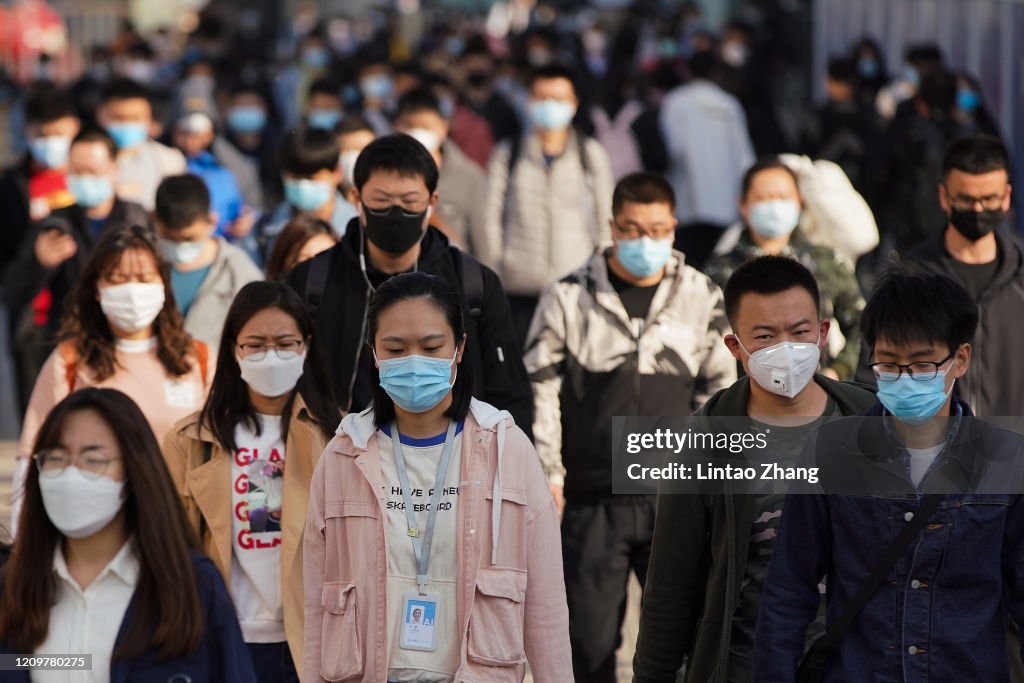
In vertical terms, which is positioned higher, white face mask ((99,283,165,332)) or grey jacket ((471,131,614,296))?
grey jacket ((471,131,614,296))

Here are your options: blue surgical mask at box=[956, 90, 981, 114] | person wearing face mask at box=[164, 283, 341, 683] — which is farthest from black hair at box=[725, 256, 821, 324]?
blue surgical mask at box=[956, 90, 981, 114]

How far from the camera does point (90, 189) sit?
9.52 m

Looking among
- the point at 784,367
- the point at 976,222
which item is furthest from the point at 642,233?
the point at 784,367

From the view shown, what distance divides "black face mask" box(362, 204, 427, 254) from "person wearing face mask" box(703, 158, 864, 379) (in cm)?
208

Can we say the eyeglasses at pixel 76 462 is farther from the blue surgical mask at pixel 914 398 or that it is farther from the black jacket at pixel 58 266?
the black jacket at pixel 58 266

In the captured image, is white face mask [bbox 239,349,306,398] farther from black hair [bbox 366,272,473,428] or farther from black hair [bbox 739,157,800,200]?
black hair [bbox 739,157,800,200]

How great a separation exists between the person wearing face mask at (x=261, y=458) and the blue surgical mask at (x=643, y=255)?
155cm

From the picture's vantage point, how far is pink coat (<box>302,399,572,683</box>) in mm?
4871

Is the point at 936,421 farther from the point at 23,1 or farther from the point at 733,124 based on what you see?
the point at 23,1

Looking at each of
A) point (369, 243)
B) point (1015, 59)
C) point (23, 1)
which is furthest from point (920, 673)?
point (23, 1)

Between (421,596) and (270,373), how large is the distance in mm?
1275

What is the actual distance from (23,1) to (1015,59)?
2620 centimetres

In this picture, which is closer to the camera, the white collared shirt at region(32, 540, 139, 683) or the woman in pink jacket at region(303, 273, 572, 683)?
the white collared shirt at region(32, 540, 139, 683)

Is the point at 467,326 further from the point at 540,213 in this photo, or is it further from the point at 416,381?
the point at 540,213
